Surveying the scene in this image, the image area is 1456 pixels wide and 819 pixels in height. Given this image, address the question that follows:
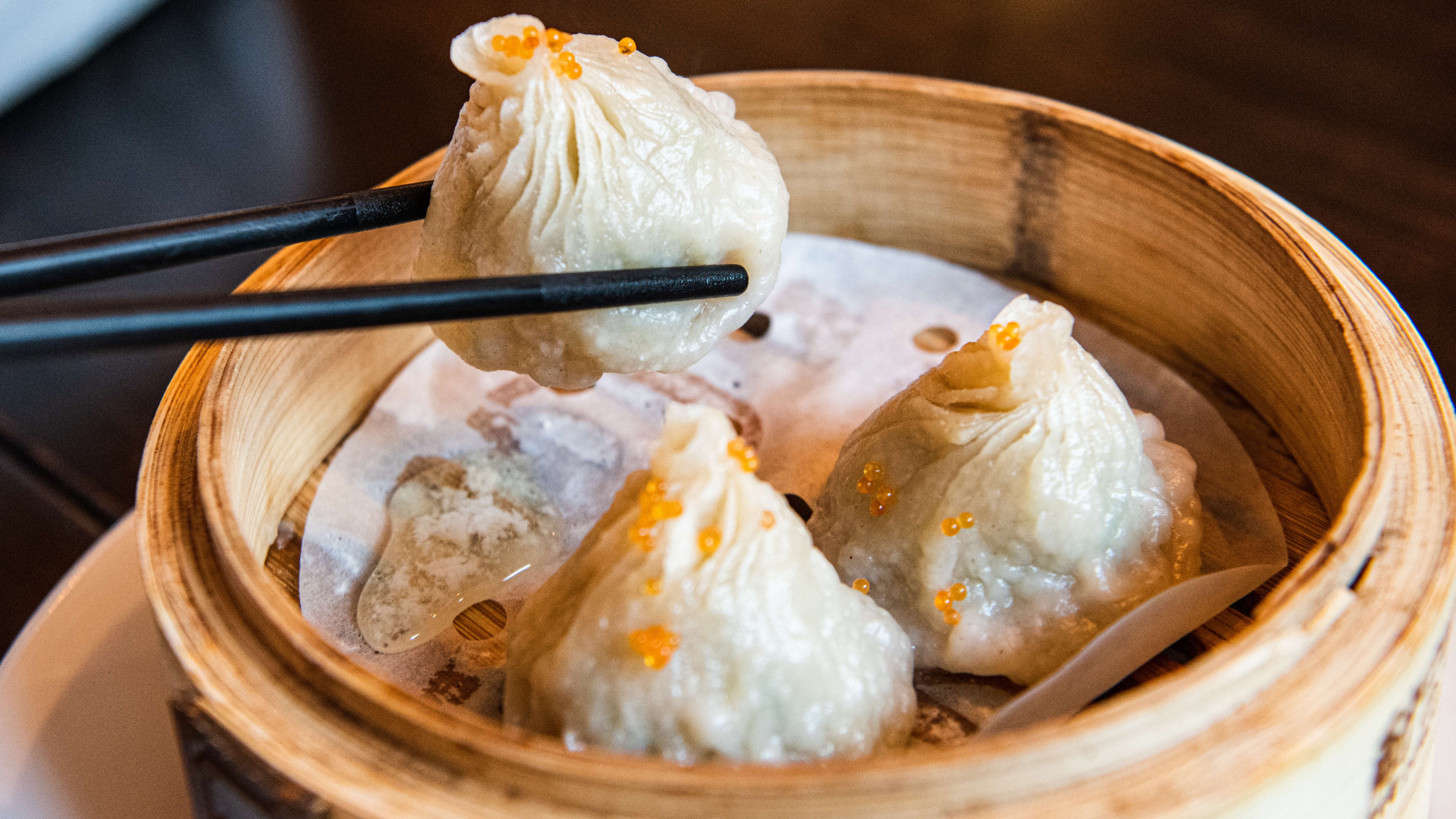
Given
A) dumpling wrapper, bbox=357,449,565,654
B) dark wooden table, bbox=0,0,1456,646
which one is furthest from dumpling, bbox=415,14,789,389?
dark wooden table, bbox=0,0,1456,646

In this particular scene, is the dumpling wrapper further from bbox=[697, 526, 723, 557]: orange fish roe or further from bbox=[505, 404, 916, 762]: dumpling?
bbox=[697, 526, 723, 557]: orange fish roe

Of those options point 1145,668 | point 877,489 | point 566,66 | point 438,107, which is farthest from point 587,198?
point 438,107

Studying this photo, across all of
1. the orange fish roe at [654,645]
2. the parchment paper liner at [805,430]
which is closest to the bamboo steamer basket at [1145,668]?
the parchment paper liner at [805,430]

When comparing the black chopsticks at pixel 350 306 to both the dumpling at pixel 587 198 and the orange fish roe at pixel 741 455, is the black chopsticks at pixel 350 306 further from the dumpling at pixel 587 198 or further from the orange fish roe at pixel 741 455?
the orange fish roe at pixel 741 455

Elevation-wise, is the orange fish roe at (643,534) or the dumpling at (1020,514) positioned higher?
the orange fish roe at (643,534)

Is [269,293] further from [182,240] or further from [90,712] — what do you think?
[90,712]

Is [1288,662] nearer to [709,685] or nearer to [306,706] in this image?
[709,685]
